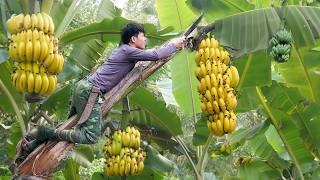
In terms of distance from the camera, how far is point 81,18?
326 inches

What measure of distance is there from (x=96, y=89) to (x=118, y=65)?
22cm

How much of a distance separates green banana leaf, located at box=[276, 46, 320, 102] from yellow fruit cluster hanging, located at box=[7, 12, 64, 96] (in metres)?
1.95

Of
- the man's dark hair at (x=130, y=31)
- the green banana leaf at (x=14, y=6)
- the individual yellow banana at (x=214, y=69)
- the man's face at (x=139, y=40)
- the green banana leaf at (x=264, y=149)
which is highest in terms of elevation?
the green banana leaf at (x=14, y=6)

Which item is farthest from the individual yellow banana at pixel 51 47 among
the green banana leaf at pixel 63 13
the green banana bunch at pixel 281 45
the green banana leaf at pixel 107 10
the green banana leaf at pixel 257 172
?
the green banana leaf at pixel 257 172

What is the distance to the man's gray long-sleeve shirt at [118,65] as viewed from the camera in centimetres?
308

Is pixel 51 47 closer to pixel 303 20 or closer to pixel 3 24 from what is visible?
pixel 3 24

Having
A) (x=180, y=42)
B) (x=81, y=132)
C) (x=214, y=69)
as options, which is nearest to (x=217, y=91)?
(x=214, y=69)

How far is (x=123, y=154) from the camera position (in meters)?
3.19

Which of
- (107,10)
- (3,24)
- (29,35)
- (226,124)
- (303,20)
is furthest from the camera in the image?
(107,10)

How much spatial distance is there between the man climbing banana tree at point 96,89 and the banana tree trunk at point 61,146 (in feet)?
0.14

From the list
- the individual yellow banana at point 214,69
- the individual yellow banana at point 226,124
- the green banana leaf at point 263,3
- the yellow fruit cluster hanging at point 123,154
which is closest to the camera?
the individual yellow banana at point 226,124

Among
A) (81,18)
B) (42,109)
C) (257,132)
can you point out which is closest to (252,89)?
(257,132)

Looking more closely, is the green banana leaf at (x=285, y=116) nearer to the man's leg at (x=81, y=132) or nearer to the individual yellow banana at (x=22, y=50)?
the man's leg at (x=81, y=132)

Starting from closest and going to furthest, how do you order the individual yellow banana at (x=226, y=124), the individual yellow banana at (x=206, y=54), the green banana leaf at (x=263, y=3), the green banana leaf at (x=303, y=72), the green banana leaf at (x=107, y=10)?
1. the individual yellow banana at (x=226, y=124)
2. the individual yellow banana at (x=206, y=54)
3. the green banana leaf at (x=263, y=3)
4. the green banana leaf at (x=303, y=72)
5. the green banana leaf at (x=107, y=10)
